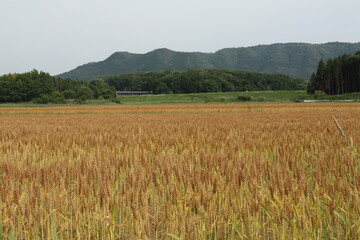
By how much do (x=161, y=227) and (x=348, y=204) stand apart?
4.76ft

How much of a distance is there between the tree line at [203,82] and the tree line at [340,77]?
6473 cm

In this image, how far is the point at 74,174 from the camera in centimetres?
344

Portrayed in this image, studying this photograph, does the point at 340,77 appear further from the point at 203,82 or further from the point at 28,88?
the point at 28,88

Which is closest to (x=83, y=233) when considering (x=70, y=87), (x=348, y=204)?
(x=348, y=204)

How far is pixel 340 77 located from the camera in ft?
264

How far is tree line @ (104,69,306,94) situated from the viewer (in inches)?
5704

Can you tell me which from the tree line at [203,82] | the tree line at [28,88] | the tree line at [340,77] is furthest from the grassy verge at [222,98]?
the tree line at [203,82]

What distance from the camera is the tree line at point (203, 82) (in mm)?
144875

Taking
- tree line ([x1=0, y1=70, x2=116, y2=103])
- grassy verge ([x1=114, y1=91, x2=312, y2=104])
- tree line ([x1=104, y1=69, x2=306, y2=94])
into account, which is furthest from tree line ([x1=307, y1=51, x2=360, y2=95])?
tree line ([x1=0, y1=70, x2=116, y2=103])

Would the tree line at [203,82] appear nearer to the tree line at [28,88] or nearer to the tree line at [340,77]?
the tree line at [28,88]

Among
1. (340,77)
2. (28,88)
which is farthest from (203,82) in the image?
(28,88)

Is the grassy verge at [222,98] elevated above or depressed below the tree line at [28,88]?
below

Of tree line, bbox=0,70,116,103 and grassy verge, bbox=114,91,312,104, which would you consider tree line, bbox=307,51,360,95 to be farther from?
tree line, bbox=0,70,116,103

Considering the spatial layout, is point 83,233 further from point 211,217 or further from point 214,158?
point 214,158
